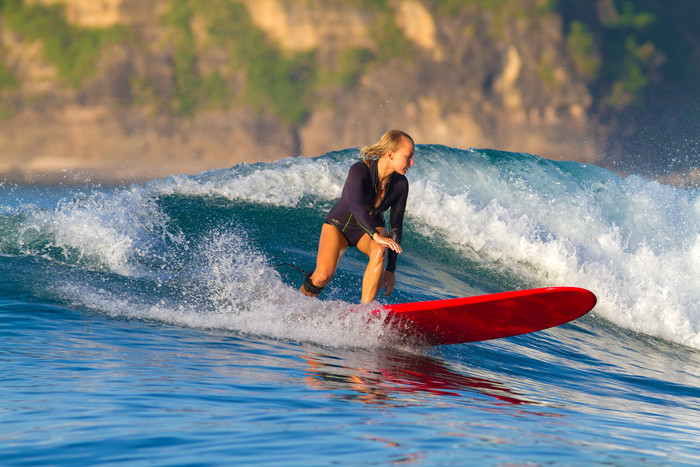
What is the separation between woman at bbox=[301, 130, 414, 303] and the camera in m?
4.49

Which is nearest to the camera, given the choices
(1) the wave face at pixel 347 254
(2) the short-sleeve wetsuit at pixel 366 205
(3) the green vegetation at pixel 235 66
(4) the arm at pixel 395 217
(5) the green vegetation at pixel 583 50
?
(2) the short-sleeve wetsuit at pixel 366 205

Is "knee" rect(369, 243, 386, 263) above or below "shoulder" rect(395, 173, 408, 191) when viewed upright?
below

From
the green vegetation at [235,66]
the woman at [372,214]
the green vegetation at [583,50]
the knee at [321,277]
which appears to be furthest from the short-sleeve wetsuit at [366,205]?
the green vegetation at [583,50]

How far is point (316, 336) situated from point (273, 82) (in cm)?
3918

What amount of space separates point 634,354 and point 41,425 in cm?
507

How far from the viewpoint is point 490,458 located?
237cm

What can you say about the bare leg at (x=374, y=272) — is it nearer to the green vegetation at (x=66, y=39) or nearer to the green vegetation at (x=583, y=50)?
the green vegetation at (x=66, y=39)

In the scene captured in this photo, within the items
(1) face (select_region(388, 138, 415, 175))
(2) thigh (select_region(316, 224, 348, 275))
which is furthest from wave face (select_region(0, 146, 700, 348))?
(1) face (select_region(388, 138, 415, 175))

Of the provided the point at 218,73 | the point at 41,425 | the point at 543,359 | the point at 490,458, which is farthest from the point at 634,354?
the point at 218,73

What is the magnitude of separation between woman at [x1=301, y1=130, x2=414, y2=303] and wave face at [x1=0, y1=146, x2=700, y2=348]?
0.28m

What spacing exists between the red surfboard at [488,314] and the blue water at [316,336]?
0.52ft

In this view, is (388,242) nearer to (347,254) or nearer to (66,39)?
(347,254)

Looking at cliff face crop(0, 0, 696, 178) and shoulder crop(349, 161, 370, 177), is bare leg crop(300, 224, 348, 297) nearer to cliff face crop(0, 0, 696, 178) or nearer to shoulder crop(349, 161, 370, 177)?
shoulder crop(349, 161, 370, 177)

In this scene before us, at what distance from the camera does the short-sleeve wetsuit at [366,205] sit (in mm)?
4531
